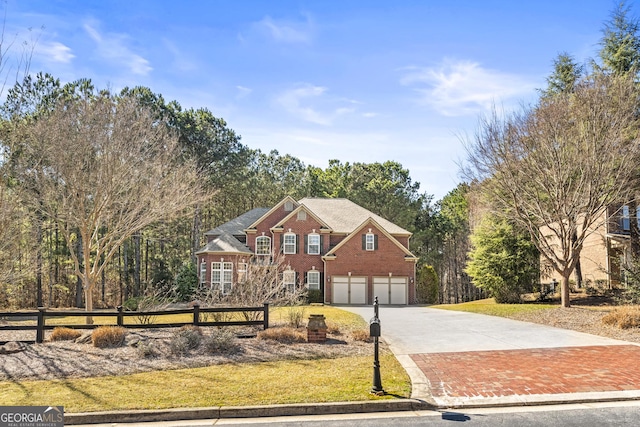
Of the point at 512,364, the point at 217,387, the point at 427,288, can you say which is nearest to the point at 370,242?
the point at 427,288

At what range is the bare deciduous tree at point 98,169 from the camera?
1919 cm

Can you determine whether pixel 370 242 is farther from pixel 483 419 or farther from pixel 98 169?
pixel 483 419

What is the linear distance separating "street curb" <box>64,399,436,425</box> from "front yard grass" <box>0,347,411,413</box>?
0.20 metres

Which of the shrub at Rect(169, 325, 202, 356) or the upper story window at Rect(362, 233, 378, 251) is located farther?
the upper story window at Rect(362, 233, 378, 251)

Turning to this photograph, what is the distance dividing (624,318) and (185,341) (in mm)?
14817

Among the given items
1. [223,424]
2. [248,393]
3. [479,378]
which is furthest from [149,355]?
[479,378]

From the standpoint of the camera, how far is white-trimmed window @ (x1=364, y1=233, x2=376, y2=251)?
36.7 m

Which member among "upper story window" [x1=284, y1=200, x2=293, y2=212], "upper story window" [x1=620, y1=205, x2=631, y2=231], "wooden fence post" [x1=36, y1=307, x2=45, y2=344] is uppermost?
"upper story window" [x1=284, y1=200, x2=293, y2=212]

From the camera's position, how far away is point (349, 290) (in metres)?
36.3

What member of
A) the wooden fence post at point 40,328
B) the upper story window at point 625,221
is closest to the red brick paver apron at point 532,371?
the wooden fence post at point 40,328

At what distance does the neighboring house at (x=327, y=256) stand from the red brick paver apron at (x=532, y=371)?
23.0 m

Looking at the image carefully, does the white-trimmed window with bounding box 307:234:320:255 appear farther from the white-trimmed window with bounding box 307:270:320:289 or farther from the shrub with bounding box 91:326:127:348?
the shrub with bounding box 91:326:127:348

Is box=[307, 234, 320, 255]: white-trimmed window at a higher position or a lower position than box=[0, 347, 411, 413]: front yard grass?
higher

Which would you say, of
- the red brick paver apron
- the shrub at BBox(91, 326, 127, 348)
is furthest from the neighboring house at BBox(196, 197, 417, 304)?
Answer: the red brick paver apron
